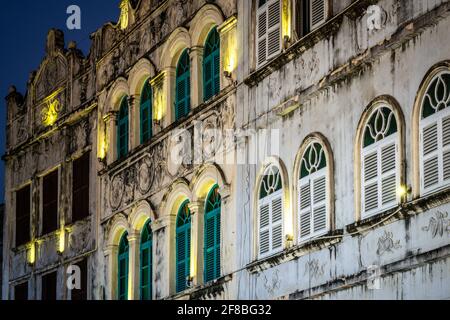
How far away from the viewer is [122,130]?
100.0ft

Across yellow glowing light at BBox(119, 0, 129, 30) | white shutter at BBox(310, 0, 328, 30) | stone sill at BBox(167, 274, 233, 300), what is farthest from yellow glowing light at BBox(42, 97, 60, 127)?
white shutter at BBox(310, 0, 328, 30)

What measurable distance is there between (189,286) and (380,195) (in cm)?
698

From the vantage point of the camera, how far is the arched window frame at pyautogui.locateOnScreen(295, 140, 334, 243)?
21.6 metres

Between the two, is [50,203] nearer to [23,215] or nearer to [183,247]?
[23,215]

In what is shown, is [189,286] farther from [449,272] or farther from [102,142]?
[449,272]

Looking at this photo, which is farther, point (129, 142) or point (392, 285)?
point (129, 142)

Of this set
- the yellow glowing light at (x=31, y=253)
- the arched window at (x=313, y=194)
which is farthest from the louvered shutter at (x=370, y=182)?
the yellow glowing light at (x=31, y=253)

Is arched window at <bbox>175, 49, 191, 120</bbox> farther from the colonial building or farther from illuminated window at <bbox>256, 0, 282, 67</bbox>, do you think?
illuminated window at <bbox>256, 0, 282, 67</bbox>

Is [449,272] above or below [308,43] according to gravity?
below

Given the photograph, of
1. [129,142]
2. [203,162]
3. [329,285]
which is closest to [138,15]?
[129,142]

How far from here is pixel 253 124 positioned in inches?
962

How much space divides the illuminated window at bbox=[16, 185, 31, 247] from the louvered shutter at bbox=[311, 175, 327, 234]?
13.4m

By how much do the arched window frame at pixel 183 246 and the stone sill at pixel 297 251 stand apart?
9.45 feet

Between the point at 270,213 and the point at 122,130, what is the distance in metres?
7.60
